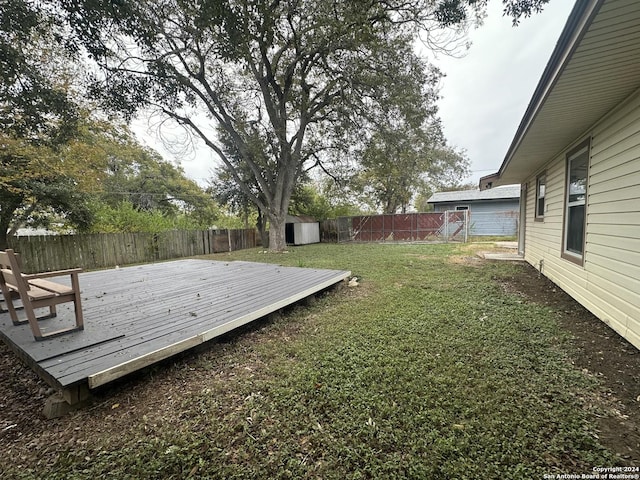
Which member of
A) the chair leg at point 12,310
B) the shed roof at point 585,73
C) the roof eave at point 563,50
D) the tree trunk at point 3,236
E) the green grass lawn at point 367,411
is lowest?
the green grass lawn at point 367,411

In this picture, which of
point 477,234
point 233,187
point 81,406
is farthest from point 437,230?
point 81,406

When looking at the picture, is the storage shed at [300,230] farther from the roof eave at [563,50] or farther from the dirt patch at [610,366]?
the roof eave at [563,50]

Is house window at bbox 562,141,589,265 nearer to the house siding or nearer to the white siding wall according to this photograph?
the white siding wall

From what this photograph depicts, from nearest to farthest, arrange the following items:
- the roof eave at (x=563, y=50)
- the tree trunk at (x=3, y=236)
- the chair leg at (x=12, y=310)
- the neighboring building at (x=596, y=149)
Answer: the roof eave at (x=563, y=50), the neighboring building at (x=596, y=149), the chair leg at (x=12, y=310), the tree trunk at (x=3, y=236)

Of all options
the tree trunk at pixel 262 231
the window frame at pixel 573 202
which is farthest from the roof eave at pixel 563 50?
the tree trunk at pixel 262 231

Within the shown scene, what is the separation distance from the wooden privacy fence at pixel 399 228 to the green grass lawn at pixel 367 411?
38.9ft

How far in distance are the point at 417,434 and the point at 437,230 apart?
14212 mm

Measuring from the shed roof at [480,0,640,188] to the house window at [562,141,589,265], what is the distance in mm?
319

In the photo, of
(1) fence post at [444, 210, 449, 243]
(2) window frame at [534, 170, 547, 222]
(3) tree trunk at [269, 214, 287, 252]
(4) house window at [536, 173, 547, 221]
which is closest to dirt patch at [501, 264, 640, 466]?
(2) window frame at [534, 170, 547, 222]

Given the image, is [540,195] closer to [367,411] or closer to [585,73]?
[585,73]

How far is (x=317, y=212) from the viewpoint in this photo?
17.7m

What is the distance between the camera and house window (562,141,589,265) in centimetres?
369

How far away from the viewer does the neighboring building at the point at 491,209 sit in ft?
48.0

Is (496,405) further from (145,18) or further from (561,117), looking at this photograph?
(145,18)
